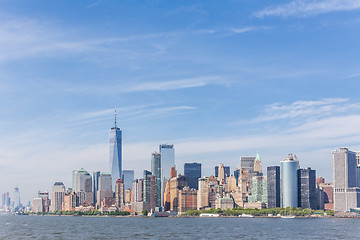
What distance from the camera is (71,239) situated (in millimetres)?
143500

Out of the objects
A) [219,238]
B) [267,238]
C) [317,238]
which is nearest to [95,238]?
[219,238]

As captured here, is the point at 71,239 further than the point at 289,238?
No

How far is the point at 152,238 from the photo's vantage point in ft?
490

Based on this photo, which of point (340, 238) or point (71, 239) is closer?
point (71, 239)

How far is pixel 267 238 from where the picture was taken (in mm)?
155375

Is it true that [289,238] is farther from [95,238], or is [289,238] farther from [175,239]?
[95,238]

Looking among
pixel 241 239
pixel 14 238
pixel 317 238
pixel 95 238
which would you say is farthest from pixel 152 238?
pixel 317 238

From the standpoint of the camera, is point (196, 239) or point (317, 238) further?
point (317, 238)

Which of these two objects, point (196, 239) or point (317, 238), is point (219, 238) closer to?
point (196, 239)

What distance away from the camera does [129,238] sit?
481 ft

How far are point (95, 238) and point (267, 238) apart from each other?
50105mm

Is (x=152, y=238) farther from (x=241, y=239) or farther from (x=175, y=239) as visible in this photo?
(x=241, y=239)

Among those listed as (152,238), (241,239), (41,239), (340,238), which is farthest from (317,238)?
(41,239)

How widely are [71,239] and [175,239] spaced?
28396mm
